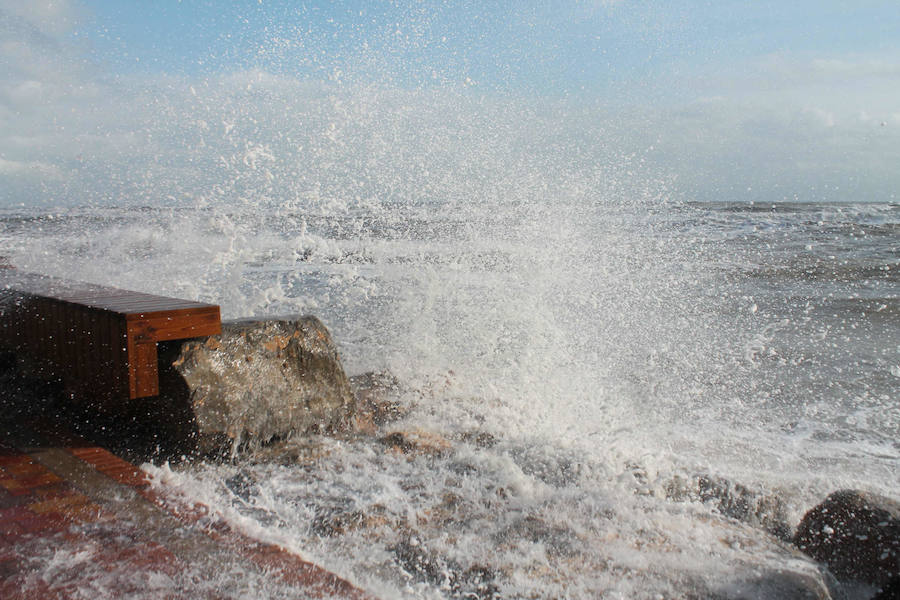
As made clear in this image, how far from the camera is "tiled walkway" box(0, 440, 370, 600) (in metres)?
1.72

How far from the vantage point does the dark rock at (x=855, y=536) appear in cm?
231

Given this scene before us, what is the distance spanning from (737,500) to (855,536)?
22.7 inches

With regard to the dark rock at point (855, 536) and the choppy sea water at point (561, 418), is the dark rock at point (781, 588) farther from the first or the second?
the dark rock at point (855, 536)

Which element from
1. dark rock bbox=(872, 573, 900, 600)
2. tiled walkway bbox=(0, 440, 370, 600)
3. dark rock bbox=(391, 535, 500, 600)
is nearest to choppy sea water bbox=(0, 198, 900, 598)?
dark rock bbox=(391, 535, 500, 600)

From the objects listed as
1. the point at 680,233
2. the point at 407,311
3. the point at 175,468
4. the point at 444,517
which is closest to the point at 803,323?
the point at 407,311

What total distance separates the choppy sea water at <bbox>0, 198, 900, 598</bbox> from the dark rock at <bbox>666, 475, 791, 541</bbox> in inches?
0.6

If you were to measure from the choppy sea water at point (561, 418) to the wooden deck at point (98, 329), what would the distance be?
0.51 m

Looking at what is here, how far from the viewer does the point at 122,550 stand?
1880mm

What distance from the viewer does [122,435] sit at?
2.98 m

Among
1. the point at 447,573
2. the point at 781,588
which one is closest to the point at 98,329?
the point at 447,573

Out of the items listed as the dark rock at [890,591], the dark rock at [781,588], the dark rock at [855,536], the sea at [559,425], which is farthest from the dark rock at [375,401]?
the dark rock at [890,591]

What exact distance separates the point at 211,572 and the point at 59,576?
397mm

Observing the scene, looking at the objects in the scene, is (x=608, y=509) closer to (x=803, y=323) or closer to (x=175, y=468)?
(x=175, y=468)

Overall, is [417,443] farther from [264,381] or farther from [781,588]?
[781,588]
